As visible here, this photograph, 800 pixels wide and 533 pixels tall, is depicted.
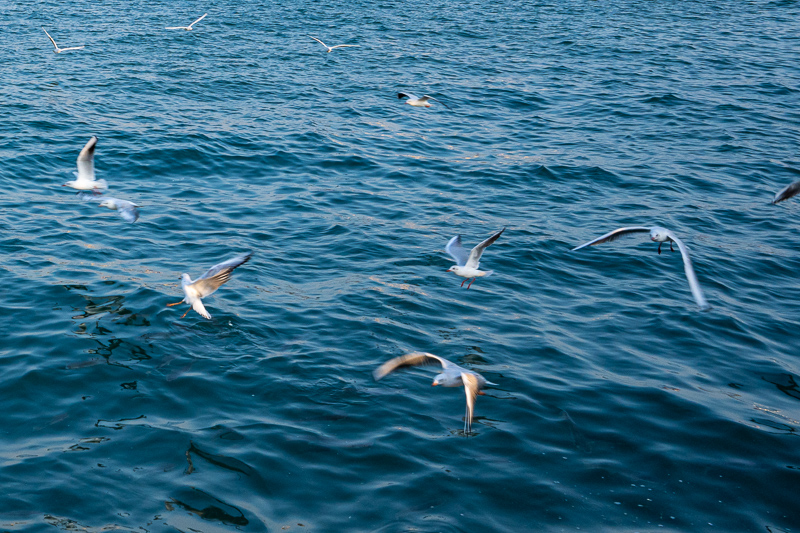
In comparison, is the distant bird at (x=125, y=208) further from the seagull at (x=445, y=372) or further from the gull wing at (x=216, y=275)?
the seagull at (x=445, y=372)

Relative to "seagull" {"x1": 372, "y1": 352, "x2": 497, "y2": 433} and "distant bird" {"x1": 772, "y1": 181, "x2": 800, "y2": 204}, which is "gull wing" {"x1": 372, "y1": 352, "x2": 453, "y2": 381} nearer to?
"seagull" {"x1": 372, "y1": 352, "x2": 497, "y2": 433}

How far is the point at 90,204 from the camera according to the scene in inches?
534

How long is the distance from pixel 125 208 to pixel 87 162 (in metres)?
1.40

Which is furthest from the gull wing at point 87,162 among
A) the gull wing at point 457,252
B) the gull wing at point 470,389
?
the gull wing at point 470,389

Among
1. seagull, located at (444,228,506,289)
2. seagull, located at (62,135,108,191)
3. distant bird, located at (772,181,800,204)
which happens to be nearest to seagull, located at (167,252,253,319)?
seagull, located at (444,228,506,289)

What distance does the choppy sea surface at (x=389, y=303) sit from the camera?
22.6 ft

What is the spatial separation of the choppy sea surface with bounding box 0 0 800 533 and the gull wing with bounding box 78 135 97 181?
103cm

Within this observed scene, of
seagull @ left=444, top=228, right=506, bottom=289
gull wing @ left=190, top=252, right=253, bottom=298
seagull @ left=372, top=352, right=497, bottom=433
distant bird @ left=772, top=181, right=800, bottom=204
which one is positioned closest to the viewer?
seagull @ left=372, top=352, right=497, bottom=433

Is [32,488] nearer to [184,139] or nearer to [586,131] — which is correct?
[184,139]

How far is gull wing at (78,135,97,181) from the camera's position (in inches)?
443

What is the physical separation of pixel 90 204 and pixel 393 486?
9.36 meters

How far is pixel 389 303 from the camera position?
34.5 ft

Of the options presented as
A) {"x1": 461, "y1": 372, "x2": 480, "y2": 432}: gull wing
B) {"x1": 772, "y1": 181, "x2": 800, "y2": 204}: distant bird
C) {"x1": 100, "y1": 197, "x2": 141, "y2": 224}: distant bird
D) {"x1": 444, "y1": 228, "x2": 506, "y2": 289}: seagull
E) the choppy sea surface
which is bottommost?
the choppy sea surface

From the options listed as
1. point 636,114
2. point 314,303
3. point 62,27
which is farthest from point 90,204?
point 62,27
